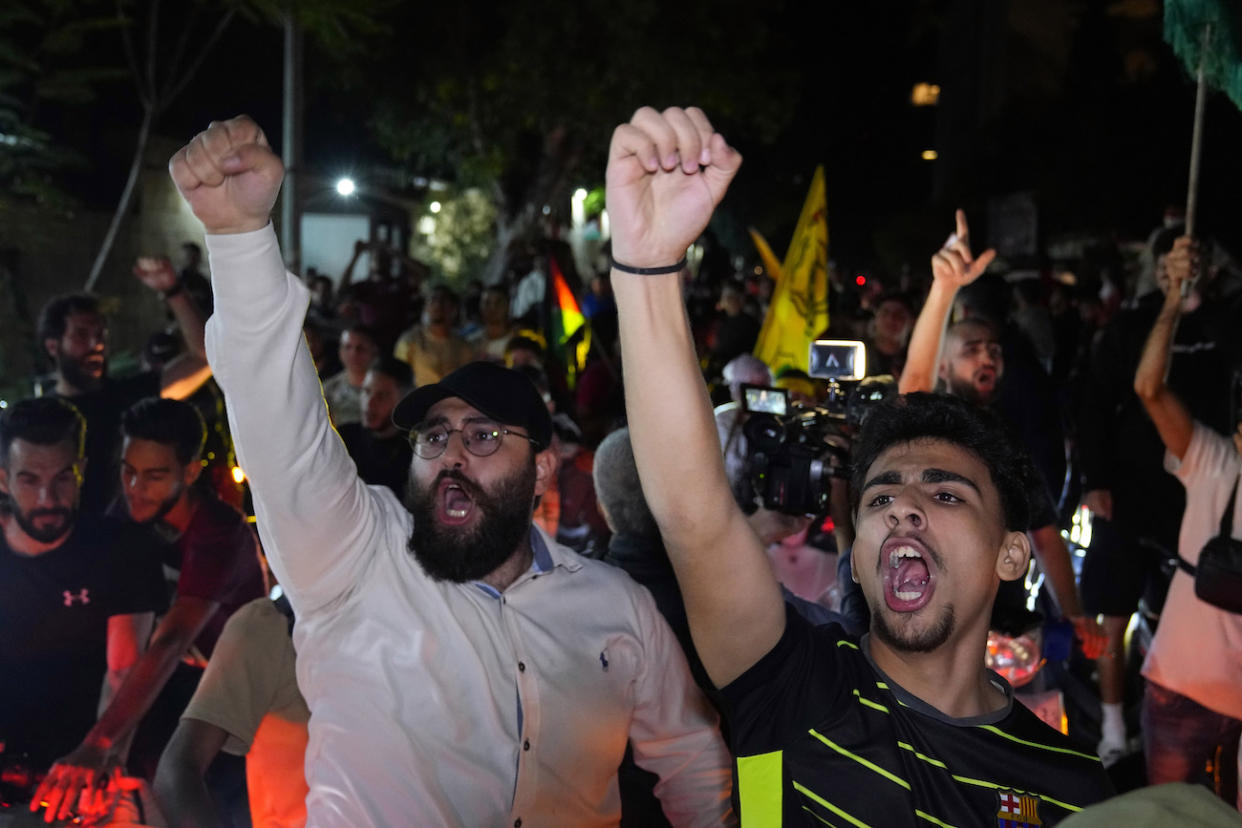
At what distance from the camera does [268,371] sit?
266cm

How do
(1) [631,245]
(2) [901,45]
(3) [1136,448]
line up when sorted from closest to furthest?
(1) [631,245] < (3) [1136,448] < (2) [901,45]

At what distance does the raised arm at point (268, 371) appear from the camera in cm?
252

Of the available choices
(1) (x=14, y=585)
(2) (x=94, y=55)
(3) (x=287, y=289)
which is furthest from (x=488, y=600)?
(2) (x=94, y=55)

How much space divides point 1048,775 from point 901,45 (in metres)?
44.3

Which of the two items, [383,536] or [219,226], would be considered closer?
[219,226]

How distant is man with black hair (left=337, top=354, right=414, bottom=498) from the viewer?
5.80 metres

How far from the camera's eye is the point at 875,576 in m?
2.43

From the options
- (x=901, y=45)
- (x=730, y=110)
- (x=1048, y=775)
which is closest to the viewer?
(x=1048, y=775)

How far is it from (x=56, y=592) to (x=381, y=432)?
89.4 inches

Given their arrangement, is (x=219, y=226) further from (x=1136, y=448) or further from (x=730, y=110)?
(x=730, y=110)

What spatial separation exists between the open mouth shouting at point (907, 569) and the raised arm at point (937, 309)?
7.67 feet

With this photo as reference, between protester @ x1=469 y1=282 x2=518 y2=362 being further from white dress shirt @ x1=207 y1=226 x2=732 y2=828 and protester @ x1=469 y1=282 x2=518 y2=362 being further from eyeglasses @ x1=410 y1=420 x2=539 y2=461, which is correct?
white dress shirt @ x1=207 y1=226 x2=732 y2=828

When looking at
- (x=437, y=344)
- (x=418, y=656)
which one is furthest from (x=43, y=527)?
(x=437, y=344)

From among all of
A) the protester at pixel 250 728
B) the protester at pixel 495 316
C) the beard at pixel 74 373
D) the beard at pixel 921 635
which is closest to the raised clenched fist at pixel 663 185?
the beard at pixel 921 635
